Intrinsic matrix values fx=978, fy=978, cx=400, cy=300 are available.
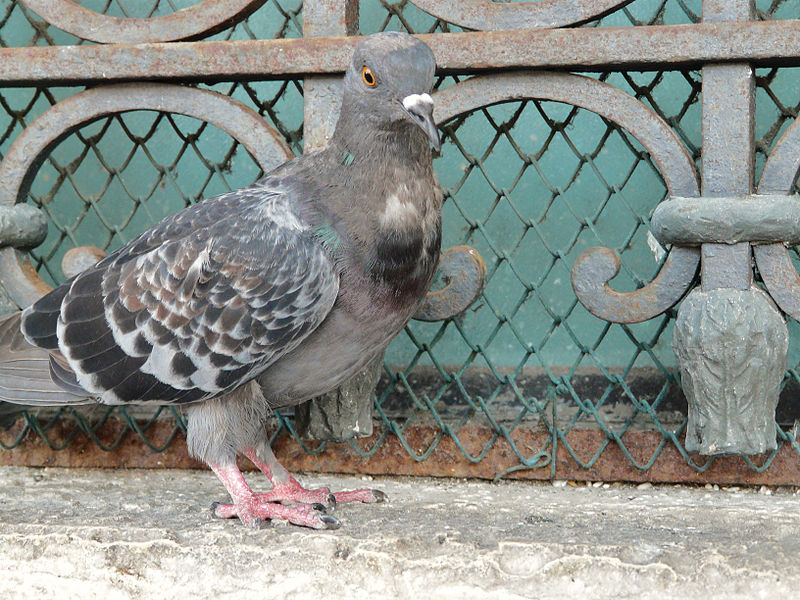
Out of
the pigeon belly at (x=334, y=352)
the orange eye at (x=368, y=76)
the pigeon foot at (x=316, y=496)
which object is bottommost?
the pigeon foot at (x=316, y=496)

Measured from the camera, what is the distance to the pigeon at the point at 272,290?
7.37 feet

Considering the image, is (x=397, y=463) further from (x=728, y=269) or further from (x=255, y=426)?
(x=728, y=269)

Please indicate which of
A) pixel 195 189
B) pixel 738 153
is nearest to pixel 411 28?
pixel 195 189

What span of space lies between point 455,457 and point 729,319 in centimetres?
92

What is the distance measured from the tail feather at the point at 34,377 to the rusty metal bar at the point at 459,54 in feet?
2.48

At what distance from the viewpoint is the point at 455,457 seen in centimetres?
286

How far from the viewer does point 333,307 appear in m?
2.30

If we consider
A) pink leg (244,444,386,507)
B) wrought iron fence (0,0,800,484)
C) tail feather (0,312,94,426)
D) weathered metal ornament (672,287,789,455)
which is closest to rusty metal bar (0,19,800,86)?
wrought iron fence (0,0,800,484)

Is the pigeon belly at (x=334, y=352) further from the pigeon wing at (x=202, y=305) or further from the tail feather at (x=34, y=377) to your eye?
the tail feather at (x=34, y=377)

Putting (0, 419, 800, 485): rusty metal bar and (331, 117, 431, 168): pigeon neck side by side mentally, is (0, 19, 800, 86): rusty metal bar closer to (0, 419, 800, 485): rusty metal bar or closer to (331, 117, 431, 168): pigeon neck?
(331, 117, 431, 168): pigeon neck

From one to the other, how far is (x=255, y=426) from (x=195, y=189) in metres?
1.19

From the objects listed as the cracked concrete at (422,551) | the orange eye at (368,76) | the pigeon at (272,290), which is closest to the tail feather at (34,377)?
the pigeon at (272,290)

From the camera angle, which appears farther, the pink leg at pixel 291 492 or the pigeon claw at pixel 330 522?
the pink leg at pixel 291 492

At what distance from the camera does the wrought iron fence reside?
249 centimetres
